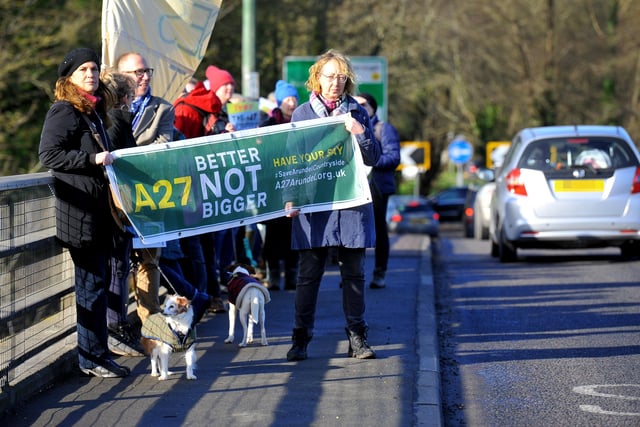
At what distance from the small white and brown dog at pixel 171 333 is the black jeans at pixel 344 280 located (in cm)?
97

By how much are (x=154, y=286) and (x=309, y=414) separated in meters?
2.50

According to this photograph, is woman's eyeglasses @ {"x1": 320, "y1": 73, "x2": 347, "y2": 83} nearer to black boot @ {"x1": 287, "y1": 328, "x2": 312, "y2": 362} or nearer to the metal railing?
black boot @ {"x1": 287, "y1": 328, "x2": 312, "y2": 362}

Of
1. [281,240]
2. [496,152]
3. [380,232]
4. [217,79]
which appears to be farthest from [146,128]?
[496,152]

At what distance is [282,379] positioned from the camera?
7281mm

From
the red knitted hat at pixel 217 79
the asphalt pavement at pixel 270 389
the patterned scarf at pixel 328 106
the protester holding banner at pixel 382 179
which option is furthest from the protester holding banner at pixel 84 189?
the protester holding banner at pixel 382 179

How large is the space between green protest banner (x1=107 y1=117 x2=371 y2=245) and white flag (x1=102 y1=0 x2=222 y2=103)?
1.87 meters

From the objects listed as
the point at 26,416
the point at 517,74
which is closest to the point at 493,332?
the point at 26,416

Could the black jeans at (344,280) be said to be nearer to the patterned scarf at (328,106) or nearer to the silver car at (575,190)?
the patterned scarf at (328,106)

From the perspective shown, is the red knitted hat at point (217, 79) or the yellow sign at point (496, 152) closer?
the red knitted hat at point (217, 79)

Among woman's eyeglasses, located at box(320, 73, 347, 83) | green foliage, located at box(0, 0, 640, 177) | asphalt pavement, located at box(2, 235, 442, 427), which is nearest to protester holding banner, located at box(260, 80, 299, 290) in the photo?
asphalt pavement, located at box(2, 235, 442, 427)

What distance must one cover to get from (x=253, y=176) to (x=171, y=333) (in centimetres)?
141

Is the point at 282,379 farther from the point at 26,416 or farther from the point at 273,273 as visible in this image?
the point at 273,273

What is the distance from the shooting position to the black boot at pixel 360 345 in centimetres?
793

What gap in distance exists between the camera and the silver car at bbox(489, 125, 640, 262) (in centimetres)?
1555
